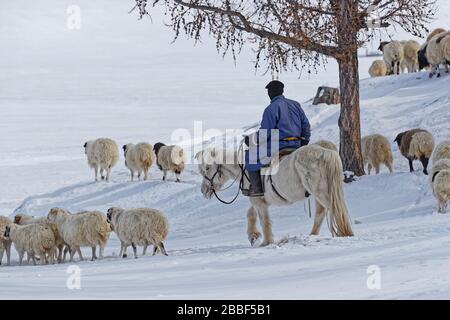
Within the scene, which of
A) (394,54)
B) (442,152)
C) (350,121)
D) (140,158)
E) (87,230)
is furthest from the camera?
(394,54)

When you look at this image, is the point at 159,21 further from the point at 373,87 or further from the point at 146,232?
the point at 146,232

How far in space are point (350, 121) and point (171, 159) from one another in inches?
185

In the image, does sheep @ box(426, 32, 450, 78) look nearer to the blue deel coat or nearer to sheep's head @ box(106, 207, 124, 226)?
sheep's head @ box(106, 207, 124, 226)

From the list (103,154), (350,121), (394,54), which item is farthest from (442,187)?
(394,54)

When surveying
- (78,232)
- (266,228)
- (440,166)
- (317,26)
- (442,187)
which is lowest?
(78,232)

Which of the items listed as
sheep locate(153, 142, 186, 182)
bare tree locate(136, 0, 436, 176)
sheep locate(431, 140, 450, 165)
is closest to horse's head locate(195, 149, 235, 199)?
bare tree locate(136, 0, 436, 176)

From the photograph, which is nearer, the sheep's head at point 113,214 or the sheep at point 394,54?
the sheep's head at point 113,214

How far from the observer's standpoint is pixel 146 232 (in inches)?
485

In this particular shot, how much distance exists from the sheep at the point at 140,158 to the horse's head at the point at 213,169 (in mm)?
8829

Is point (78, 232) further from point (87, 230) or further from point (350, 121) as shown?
point (350, 121)

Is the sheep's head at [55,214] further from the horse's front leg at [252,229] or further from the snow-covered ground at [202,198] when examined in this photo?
the horse's front leg at [252,229]

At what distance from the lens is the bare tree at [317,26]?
15539 millimetres

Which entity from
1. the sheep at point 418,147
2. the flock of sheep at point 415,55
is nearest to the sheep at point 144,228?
the sheep at point 418,147

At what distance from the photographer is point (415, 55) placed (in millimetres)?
30047
